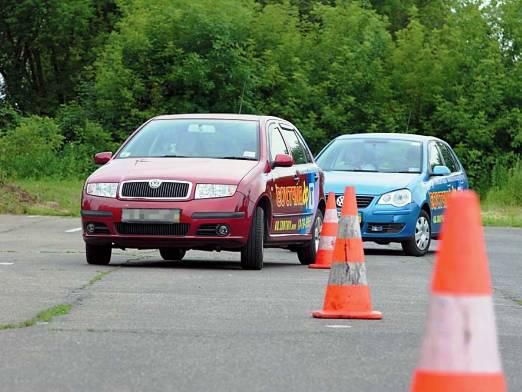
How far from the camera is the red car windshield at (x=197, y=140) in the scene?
15.2 meters

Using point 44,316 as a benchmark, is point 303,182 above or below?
above

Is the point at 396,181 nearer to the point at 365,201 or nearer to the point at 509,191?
the point at 365,201

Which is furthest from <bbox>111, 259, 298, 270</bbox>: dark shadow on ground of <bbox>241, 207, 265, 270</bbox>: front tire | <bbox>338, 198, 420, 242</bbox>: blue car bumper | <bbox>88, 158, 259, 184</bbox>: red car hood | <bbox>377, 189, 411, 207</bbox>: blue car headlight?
<bbox>377, 189, 411, 207</bbox>: blue car headlight

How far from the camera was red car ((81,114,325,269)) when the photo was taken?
1399cm

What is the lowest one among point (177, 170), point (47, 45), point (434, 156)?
point (434, 156)

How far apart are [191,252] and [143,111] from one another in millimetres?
23905

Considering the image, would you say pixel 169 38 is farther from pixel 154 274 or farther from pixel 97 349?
pixel 97 349

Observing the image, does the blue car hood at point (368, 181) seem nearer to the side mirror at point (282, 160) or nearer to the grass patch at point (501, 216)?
the side mirror at point (282, 160)

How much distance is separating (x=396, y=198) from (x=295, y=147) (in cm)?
257

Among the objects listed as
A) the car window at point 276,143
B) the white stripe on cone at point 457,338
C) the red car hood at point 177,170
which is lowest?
the red car hood at point 177,170

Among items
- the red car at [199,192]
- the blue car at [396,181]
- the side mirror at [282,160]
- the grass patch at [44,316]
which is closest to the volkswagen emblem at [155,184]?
the red car at [199,192]

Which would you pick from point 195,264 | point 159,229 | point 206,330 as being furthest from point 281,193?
point 206,330

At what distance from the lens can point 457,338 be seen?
4.24 metres

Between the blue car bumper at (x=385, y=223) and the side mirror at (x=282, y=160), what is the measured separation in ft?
11.3
